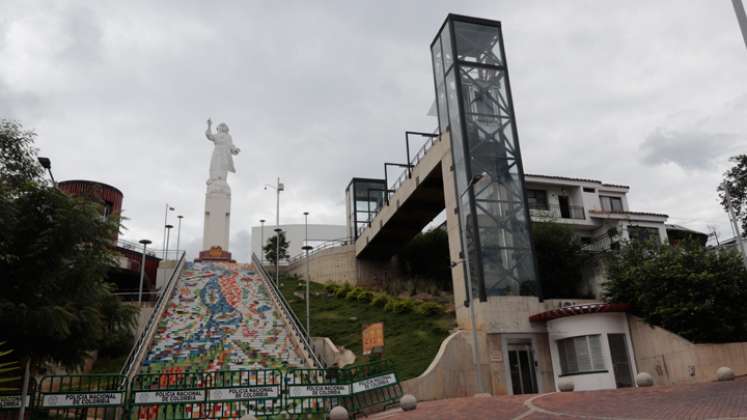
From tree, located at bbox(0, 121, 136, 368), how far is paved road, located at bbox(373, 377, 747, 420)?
28.8 feet

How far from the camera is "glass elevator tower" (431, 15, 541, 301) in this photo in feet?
84.3

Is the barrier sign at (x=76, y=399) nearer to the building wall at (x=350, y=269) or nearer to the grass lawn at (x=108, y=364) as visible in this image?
the grass lawn at (x=108, y=364)

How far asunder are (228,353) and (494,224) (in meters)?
13.0

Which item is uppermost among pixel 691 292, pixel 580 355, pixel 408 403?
pixel 691 292

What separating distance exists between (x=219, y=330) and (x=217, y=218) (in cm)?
2671

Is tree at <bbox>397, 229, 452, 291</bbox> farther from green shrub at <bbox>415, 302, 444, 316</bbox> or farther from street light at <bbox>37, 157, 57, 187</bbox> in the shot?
street light at <bbox>37, 157, 57, 187</bbox>

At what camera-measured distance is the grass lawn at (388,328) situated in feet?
76.8

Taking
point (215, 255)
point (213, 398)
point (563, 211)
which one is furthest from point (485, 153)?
point (215, 255)

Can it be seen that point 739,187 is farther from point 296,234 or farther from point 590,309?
point 296,234

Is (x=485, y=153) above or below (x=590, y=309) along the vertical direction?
above

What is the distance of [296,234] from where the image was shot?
8100cm

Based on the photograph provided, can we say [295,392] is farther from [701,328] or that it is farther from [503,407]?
[701,328]

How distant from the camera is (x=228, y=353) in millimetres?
24516

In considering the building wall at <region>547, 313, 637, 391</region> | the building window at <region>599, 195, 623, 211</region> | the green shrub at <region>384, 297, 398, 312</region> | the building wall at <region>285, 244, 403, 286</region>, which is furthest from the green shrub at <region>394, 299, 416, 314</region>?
the building window at <region>599, 195, 623, 211</region>
